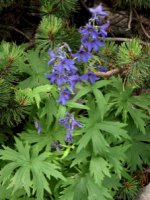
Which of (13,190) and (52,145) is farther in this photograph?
(52,145)

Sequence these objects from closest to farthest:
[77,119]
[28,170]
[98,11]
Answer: [98,11] → [28,170] → [77,119]

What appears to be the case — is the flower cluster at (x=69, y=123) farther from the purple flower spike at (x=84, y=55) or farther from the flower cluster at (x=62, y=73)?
the purple flower spike at (x=84, y=55)

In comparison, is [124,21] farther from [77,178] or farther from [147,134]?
[77,178]

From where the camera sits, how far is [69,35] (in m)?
2.58

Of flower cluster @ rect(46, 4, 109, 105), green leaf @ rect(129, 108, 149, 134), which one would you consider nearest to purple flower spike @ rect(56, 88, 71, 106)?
flower cluster @ rect(46, 4, 109, 105)

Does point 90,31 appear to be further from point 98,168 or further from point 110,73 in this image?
point 98,168

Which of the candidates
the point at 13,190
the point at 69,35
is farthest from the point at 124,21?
the point at 13,190

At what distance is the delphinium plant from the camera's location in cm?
225

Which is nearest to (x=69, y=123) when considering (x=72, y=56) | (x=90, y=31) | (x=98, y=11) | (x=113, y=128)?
(x=113, y=128)

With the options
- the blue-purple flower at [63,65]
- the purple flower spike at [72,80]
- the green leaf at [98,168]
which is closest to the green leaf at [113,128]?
the green leaf at [98,168]

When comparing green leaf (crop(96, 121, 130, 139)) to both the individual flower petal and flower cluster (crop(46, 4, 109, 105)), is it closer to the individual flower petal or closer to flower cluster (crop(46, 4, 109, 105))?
flower cluster (crop(46, 4, 109, 105))

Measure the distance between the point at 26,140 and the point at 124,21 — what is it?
122 centimetres

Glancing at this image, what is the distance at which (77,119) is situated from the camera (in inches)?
96.9

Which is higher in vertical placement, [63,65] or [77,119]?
[63,65]
